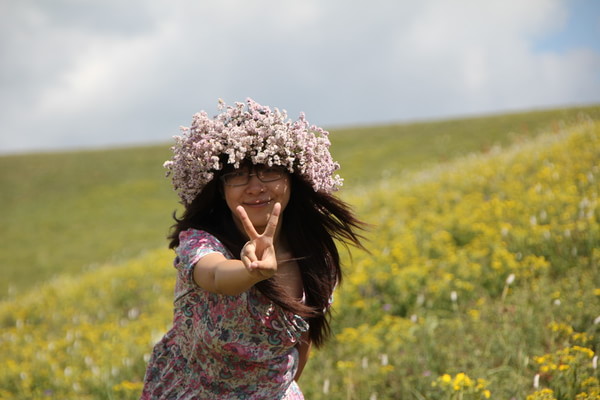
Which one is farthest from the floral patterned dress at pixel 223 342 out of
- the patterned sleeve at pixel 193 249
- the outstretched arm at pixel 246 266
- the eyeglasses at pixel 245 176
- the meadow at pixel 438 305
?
the meadow at pixel 438 305

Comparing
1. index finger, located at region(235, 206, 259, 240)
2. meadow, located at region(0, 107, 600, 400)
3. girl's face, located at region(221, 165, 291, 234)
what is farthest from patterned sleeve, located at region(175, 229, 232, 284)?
meadow, located at region(0, 107, 600, 400)

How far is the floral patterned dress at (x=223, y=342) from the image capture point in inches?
95.3

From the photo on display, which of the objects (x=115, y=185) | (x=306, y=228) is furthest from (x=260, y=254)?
(x=115, y=185)

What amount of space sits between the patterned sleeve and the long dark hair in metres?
0.09

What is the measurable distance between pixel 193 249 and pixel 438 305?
3508 mm

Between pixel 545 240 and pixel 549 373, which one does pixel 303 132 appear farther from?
pixel 545 240

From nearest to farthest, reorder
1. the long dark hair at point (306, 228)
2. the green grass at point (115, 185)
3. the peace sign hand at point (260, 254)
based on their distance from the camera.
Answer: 1. the peace sign hand at point (260, 254)
2. the long dark hair at point (306, 228)
3. the green grass at point (115, 185)

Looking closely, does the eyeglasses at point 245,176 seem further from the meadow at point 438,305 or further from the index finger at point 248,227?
the meadow at point 438,305

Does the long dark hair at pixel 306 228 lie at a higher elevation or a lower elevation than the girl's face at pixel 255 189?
lower

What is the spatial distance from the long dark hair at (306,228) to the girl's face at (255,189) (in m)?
0.08

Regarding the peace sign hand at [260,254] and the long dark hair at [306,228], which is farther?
the long dark hair at [306,228]

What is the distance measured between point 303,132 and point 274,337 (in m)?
0.98

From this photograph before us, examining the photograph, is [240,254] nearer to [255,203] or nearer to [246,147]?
[255,203]

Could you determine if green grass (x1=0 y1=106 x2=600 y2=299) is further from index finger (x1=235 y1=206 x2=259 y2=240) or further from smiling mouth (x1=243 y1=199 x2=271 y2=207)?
index finger (x1=235 y1=206 x2=259 y2=240)
